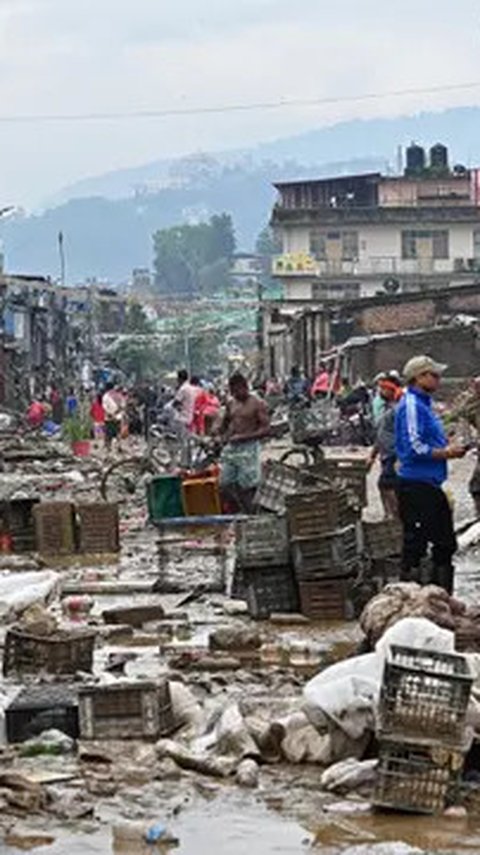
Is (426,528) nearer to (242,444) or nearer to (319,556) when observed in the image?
(319,556)

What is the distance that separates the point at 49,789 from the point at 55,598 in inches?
259

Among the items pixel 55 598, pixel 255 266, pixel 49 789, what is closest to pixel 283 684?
pixel 49 789

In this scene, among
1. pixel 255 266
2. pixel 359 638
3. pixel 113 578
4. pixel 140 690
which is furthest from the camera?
pixel 255 266

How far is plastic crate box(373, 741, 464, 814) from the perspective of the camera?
870 cm

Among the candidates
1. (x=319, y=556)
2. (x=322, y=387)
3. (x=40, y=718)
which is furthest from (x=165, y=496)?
(x=322, y=387)

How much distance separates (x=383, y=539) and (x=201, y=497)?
4.89 m

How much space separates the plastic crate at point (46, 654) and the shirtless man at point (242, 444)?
7.37m

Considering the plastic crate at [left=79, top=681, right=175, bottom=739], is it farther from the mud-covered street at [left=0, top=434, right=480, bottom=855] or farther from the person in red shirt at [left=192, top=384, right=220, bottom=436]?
the person in red shirt at [left=192, top=384, right=220, bottom=436]

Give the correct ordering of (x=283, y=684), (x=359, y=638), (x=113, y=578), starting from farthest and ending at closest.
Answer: (x=113, y=578)
(x=359, y=638)
(x=283, y=684)

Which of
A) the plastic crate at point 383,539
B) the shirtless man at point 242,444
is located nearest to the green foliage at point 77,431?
the shirtless man at point 242,444

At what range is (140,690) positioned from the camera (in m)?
10.0

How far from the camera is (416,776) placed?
28.7ft

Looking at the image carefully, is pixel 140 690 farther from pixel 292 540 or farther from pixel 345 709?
pixel 292 540

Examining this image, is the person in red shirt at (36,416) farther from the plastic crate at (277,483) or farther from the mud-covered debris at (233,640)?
the mud-covered debris at (233,640)
